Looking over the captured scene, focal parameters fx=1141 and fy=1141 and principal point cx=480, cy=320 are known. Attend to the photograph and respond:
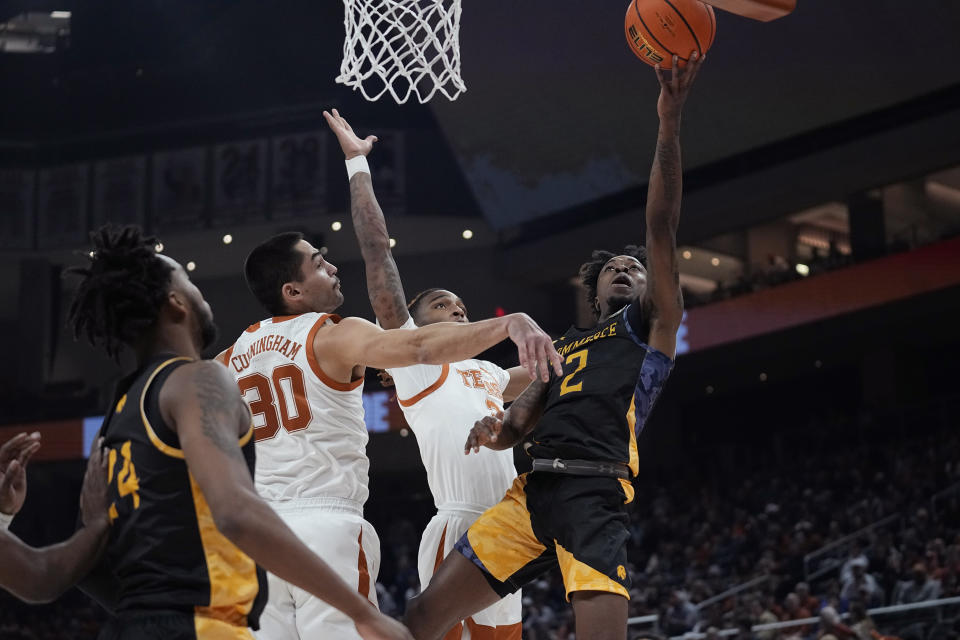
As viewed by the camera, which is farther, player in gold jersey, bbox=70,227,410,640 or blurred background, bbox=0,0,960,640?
blurred background, bbox=0,0,960,640

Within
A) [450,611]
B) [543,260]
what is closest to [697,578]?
[543,260]

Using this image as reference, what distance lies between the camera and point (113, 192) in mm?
25078

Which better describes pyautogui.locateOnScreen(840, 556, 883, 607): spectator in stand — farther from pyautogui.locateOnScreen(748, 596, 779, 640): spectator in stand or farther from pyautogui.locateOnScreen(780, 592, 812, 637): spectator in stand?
pyautogui.locateOnScreen(748, 596, 779, 640): spectator in stand

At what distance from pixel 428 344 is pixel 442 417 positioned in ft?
5.66

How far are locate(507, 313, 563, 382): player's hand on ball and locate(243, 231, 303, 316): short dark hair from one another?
1.27 meters

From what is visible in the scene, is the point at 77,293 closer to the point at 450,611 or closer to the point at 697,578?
the point at 450,611

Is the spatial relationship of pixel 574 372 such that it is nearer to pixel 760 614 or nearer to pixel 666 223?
pixel 666 223

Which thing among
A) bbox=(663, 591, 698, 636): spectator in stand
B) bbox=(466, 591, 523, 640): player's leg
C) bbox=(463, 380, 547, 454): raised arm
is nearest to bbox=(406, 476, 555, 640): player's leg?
bbox=(463, 380, 547, 454): raised arm

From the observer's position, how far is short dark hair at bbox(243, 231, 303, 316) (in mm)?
4297

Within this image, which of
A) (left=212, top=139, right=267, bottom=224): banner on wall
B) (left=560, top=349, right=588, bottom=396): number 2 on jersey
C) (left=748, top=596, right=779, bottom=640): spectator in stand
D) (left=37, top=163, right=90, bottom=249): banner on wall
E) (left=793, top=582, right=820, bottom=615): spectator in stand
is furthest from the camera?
(left=37, top=163, right=90, bottom=249): banner on wall

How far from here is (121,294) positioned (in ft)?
8.98

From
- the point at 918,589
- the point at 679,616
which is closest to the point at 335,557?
the point at 918,589

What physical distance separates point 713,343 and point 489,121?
19.4 ft

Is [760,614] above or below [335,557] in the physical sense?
below
